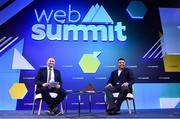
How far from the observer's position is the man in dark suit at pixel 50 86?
5.34 metres

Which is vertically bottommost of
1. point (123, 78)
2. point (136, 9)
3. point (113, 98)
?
point (113, 98)

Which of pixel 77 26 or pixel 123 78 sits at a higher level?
pixel 77 26

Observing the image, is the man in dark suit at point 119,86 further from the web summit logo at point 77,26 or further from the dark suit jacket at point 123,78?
the web summit logo at point 77,26

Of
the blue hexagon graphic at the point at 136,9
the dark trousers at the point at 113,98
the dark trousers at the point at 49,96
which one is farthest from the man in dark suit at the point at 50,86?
the blue hexagon graphic at the point at 136,9

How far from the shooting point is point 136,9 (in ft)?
23.5

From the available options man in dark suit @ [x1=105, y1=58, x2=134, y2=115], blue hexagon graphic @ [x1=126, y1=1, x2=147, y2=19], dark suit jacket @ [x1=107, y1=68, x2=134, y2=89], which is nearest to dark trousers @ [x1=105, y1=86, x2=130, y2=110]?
man in dark suit @ [x1=105, y1=58, x2=134, y2=115]

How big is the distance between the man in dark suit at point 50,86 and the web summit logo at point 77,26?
45.8 inches

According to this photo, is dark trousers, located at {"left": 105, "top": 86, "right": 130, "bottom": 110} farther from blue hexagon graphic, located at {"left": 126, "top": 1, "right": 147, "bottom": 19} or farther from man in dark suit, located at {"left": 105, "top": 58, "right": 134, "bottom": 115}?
blue hexagon graphic, located at {"left": 126, "top": 1, "right": 147, "bottom": 19}

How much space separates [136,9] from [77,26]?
1472 millimetres

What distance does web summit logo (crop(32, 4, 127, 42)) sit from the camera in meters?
6.83

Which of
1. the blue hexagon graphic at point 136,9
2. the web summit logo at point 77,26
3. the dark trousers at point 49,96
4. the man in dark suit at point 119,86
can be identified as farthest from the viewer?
the blue hexagon graphic at point 136,9

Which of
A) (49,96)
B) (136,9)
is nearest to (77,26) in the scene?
(136,9)

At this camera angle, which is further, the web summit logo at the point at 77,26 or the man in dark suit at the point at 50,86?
the web summit logo at the point at 77,26

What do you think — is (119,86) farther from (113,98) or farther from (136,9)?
(136,9)
